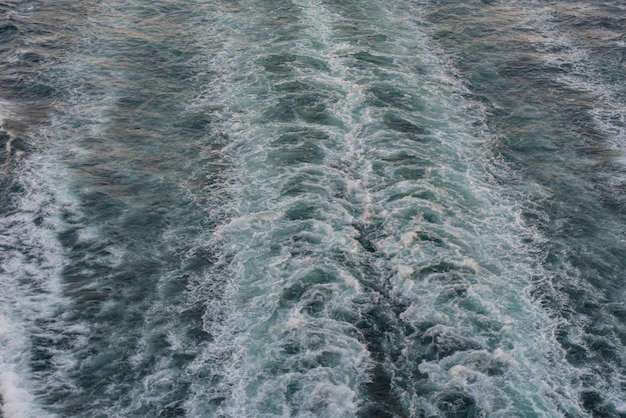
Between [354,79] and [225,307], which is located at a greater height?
[354,79]

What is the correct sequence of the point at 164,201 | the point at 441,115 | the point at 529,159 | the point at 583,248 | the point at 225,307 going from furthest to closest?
the point at 441,115 → the point at 529,159 → the point at 164,201 → the point at 583,248 → the point at 225,307

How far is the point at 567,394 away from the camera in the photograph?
11.9 m

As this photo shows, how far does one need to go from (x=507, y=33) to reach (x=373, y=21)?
5.84 metres

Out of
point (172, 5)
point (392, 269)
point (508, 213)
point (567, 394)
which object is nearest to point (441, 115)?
point (508, 213)

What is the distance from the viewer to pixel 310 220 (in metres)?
15.9

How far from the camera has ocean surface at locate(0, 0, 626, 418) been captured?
12.1m

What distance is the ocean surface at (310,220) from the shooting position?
39.8ft

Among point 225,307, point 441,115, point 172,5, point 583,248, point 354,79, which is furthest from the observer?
point 172,5

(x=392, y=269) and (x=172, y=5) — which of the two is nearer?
(x=392, y=269)

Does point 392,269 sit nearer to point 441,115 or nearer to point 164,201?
point 164,201

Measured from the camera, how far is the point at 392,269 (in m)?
14.5

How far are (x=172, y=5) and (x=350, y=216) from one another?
17757 mm

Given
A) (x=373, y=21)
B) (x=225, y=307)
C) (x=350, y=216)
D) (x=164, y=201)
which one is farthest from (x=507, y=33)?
(x=225, y=307)

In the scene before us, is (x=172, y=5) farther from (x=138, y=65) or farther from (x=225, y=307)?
(x=225, y=307)
